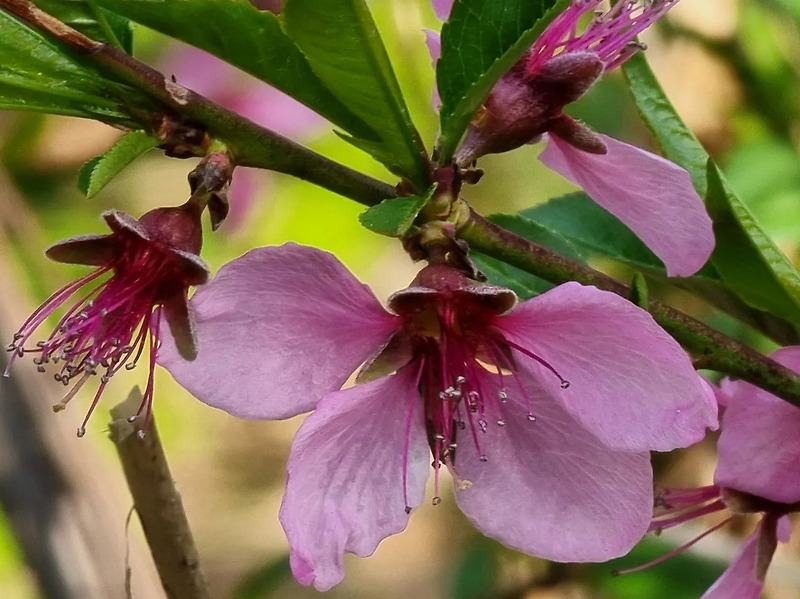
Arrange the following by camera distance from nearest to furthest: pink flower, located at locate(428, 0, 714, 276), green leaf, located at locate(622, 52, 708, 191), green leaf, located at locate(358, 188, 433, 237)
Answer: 1. green leaf, located at locate(358, 188, 433, 237)
2. pink flower, located at locate(428, 0, 714, 276)
3. green leaf, located at locate(622, 52, 708, 191)

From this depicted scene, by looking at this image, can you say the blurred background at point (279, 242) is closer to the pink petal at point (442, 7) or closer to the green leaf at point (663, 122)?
the pink petal at point (442, 7)

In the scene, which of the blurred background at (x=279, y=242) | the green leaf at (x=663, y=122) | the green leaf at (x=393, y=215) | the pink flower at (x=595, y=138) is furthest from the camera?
the blurred background at (x=279, y=242)

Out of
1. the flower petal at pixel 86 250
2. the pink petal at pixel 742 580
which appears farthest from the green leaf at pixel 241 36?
the pink petal at pixel 742 580

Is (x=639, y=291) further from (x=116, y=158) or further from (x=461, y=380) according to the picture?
(x=116, y=158)

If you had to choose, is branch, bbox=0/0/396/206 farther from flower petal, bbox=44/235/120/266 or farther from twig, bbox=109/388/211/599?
twig, bbox=109/388/211/599

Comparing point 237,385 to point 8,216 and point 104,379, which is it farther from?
point 8,216

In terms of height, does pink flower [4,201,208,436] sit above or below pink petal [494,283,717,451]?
above

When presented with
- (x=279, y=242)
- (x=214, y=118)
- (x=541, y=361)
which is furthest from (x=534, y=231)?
(x=279, y=242)

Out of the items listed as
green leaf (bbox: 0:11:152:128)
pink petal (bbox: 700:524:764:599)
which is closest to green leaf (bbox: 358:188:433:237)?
green leaf (bbox: 0:11:152:128)
